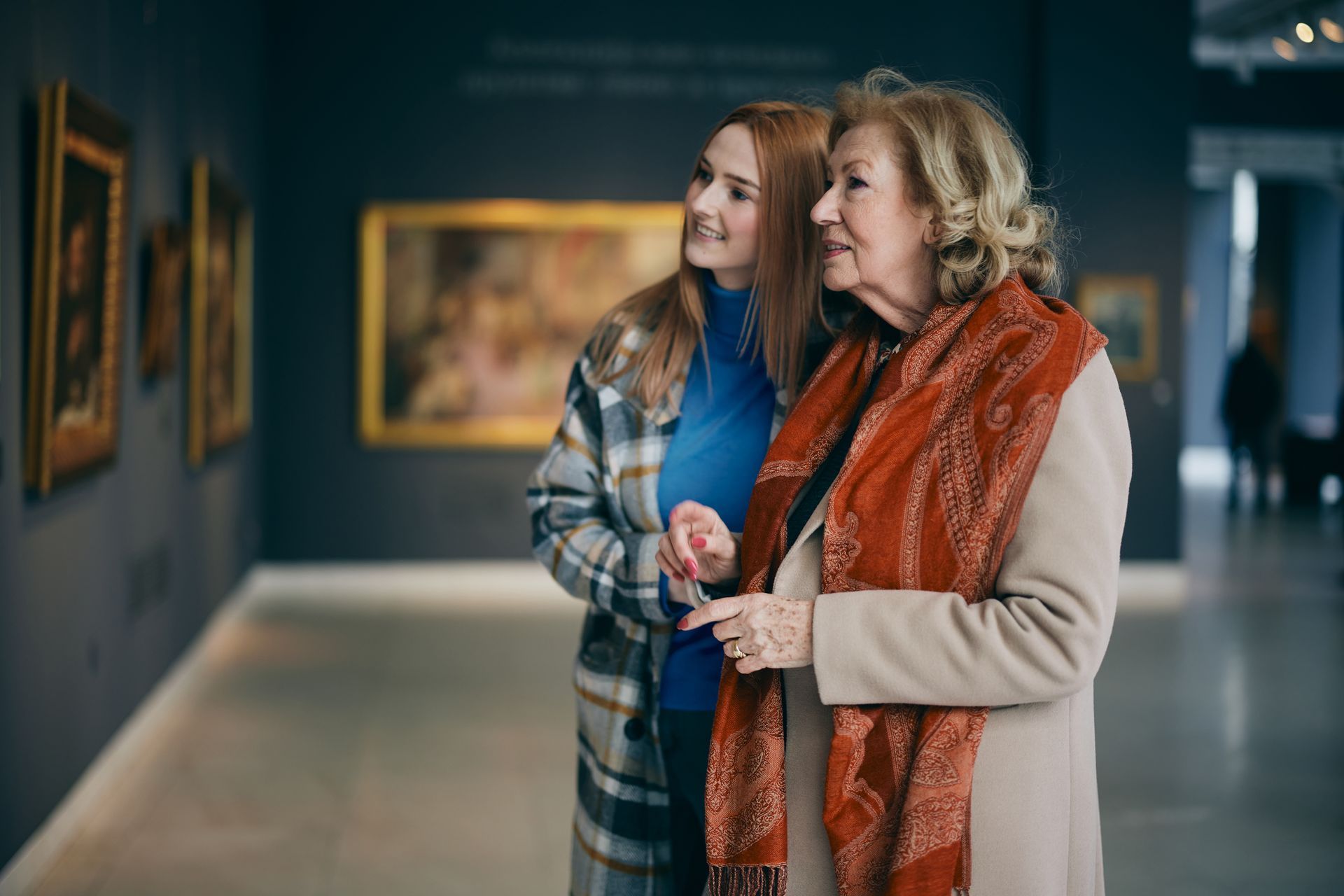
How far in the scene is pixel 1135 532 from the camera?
1188 cm

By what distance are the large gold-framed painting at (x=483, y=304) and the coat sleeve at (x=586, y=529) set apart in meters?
8.48

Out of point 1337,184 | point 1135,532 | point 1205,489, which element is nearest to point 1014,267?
point 1135,532

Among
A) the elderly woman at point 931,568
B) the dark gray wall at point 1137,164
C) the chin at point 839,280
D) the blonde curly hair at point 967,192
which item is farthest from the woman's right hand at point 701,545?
the dark gray wall at point 1137,164

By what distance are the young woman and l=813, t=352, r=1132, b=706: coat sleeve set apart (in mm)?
642

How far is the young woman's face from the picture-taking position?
8.57 ft

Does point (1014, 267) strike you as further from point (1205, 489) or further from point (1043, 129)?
point (1205, 489)

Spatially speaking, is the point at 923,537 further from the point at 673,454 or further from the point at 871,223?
the point at 673,454

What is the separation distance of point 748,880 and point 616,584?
0.67 meters

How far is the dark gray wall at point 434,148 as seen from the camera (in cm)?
1120

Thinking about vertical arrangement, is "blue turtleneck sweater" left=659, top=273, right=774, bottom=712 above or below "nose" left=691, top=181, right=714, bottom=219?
below

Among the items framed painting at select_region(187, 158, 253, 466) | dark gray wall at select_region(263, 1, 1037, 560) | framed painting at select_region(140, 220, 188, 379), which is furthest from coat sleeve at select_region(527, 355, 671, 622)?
dark gray wall at select_region(263, 1, 1037, 560)

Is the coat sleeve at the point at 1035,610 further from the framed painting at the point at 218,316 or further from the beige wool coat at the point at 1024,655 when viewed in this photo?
the framed painting at the point at 218,316

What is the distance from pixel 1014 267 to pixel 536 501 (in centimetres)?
119

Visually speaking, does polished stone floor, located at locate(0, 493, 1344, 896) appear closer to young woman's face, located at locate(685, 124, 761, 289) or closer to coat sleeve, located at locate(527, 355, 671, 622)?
coat sleeve, located at locate(527, 355, 671, 622)
